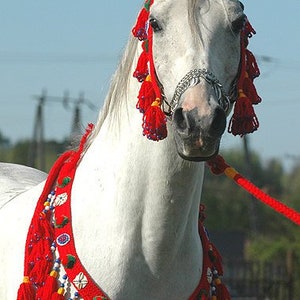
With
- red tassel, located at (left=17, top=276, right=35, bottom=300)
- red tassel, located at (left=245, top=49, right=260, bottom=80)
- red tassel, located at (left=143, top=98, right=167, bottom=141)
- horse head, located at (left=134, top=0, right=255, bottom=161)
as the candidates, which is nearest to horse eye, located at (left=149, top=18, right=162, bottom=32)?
horse head, located at (left=134, top=0, right=255, bottom=161)

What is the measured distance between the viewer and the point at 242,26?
416cm

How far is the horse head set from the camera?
3.76 m

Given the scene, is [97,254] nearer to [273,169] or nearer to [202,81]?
[202,81]

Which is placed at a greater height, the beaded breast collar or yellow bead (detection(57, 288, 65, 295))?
the beaded breast collar

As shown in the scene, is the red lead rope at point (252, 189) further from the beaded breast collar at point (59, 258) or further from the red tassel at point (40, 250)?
the red tassel at point (40, 250)

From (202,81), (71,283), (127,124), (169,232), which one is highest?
(202,81)

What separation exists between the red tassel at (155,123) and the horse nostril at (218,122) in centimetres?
35

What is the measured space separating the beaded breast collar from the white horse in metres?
0.04

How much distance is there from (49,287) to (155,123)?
0.93m

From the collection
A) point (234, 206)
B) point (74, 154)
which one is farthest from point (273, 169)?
point (74, 154)

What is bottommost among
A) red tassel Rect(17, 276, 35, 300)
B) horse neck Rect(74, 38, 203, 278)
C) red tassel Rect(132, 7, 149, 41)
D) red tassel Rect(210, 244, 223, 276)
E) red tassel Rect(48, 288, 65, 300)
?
red tassel Rect(17, 276, 35, 300)

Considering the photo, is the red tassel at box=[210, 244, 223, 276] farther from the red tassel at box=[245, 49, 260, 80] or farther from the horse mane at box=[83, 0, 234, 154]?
the red tassel at box=[245, 49, 260, 80]

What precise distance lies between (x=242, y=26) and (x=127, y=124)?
2.29ft

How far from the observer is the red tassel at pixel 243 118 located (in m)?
4.20
